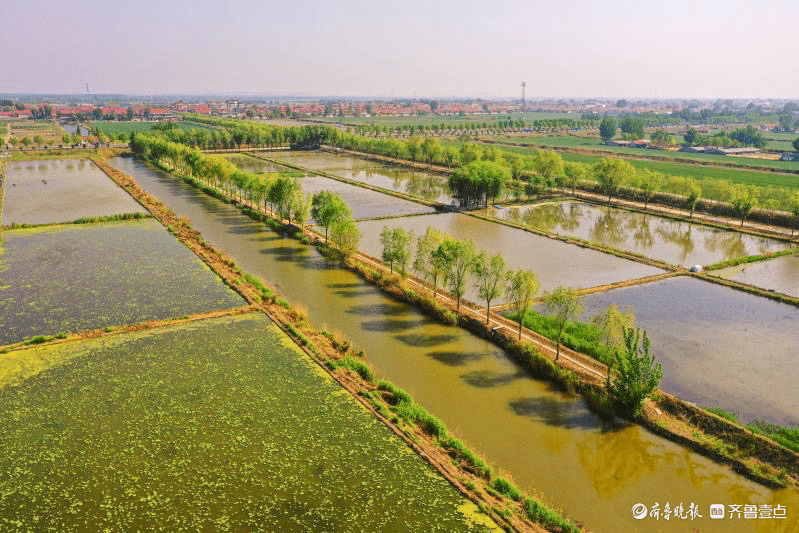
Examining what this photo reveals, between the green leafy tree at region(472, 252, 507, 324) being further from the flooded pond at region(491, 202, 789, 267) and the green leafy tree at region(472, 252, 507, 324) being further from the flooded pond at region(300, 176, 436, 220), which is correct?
the flooded pond at region(300, 176, 436, 220)

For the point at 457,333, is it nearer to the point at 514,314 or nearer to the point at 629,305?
the point at 514,314

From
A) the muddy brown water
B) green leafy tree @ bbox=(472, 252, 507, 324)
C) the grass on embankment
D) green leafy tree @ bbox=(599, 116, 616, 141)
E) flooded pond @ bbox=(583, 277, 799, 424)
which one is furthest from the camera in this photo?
green leafy tree @ bbox=(599, 116, 616, 141)

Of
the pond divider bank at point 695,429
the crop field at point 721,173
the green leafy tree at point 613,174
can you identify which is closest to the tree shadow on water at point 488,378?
the pond divider bank at point 695,429

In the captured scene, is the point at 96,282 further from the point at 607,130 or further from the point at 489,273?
the point at 607,130

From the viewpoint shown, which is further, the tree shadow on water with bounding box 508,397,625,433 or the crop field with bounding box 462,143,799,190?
the crop field with bounding box 462,143,799,190

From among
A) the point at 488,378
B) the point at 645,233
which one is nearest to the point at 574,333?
the point at 488,378

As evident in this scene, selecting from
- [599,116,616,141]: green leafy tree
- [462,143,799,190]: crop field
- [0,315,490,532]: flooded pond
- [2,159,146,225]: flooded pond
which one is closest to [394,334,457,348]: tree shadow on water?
[0,315,490,532]: flooded pond

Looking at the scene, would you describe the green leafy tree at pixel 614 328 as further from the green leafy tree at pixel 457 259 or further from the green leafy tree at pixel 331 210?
the green leafy tree at pixel 331 210
